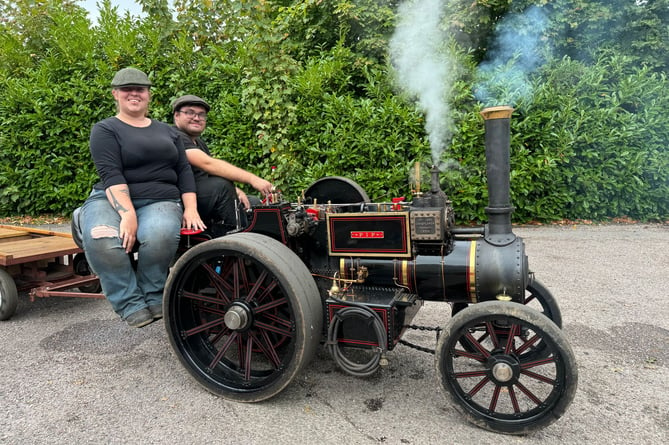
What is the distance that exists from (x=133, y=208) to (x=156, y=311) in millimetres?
646

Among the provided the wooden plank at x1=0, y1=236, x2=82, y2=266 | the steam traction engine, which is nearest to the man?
the steam traction engine

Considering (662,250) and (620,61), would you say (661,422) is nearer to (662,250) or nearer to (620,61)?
(662,250)

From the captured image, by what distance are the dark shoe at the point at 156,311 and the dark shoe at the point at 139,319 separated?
59 mm

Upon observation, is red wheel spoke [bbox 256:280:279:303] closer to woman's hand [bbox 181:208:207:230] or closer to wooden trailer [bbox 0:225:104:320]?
woman's hand [bbox 181:208:207:230]

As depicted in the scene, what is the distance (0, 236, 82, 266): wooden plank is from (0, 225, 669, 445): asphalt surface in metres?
0.55

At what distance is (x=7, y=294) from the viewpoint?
373cm

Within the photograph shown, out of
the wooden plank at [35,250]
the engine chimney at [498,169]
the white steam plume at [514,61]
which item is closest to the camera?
the engine chimney at [498,169]

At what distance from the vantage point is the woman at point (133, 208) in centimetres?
273

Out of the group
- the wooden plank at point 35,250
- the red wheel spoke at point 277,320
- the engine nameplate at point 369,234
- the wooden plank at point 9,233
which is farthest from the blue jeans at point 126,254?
the wooden plank at point 9,233

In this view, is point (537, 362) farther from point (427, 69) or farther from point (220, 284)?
point (427, 69)

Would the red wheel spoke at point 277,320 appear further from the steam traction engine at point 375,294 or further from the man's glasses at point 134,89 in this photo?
the man's glasses at point 134,89

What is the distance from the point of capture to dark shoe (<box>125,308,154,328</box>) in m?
2.73

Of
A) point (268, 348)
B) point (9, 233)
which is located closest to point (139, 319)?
point (268, 348)

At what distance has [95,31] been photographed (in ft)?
26.0
